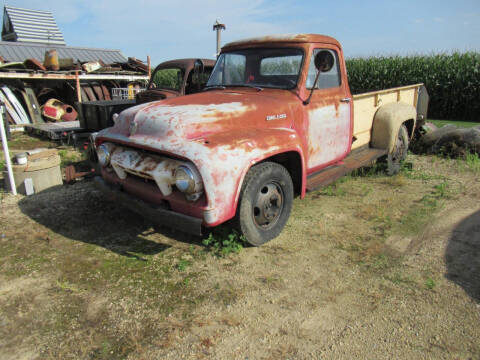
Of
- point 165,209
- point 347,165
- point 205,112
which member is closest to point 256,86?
point 205,112

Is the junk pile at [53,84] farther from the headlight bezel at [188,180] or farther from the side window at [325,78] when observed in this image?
the headlight bezel at [188,180]

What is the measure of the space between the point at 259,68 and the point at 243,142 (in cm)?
172

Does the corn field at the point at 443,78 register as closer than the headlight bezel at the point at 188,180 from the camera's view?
No

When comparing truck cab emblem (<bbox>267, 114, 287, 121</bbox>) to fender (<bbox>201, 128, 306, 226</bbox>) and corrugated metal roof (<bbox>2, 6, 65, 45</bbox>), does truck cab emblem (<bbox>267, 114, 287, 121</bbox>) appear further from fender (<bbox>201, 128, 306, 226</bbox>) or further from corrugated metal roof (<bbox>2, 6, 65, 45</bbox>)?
corrugated metal roof (<bbox>2, 6, 65, 45</bbox>)

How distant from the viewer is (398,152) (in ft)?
19.8

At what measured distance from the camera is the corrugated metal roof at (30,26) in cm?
2050

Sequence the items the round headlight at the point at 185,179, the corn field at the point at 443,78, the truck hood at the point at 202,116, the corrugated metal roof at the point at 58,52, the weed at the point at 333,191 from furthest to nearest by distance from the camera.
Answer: the corn field at the point at 443,78 → the corrugated metal roof at the point at 58,52 → the weed at the point at 333,191 → the truck hood at the point at 202,116 → the round headlight at the point at 185,179

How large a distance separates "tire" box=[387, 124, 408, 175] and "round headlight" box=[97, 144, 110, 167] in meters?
4.43

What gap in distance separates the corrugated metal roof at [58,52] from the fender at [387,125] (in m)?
15.0

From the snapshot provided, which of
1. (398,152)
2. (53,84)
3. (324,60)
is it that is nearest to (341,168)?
(324,60)

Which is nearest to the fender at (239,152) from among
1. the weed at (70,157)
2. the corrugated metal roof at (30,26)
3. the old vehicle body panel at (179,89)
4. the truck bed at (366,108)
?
the truck bed at (366,108)

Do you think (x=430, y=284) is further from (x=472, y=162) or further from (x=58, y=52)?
(x=58, y=52)

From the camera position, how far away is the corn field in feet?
49.8

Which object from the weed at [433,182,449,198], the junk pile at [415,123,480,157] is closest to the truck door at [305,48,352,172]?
the weed at [433,182,449,198]
